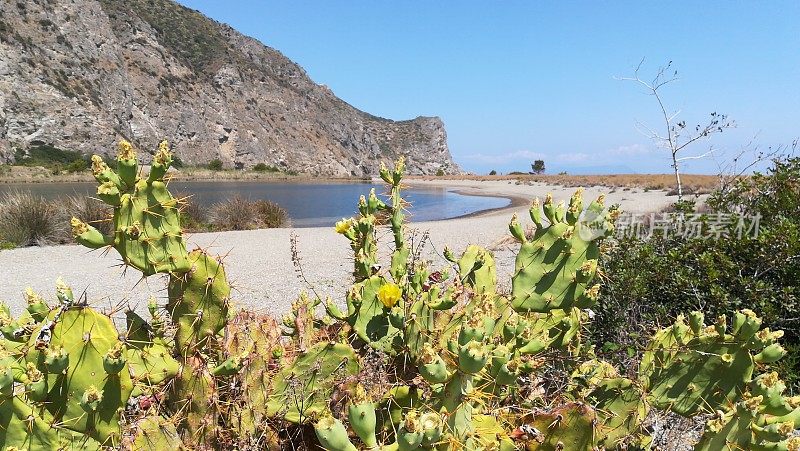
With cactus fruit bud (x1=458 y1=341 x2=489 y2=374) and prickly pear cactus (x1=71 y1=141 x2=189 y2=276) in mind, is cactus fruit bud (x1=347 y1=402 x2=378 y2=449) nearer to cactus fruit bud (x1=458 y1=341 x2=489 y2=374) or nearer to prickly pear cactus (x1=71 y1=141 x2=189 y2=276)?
cactus fruit bud (x1=458 y1=341 x2=489 y2=374)

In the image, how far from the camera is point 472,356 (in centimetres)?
108

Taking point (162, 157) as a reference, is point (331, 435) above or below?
below

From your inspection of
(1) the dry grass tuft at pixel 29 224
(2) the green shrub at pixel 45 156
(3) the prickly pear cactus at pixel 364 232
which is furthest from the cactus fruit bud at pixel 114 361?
(2) the green shrub at pixel 45 156

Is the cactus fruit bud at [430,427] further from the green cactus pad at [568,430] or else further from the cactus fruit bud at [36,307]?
the cactus fruit bud at [36,307]

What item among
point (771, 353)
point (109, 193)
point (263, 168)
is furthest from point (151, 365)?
point (263, 168)

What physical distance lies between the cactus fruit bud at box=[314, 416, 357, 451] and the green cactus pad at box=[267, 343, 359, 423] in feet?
2.79

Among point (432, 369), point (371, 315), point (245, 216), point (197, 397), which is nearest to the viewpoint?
point (432, 369)

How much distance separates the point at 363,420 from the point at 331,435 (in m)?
0.07

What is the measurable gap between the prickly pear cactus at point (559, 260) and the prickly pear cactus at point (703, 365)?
1.19 feet

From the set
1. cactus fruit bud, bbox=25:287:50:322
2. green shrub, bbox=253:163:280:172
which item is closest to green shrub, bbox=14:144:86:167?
green shrub, bbox=253:163:280:172

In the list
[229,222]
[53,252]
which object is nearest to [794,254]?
[53,252]

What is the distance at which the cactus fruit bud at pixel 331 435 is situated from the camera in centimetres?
106

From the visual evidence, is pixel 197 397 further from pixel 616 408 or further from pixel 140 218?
pixel 616 408

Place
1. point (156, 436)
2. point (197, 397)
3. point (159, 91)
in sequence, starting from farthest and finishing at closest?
point (159, 91), point (197, 397), point (156, 436)
